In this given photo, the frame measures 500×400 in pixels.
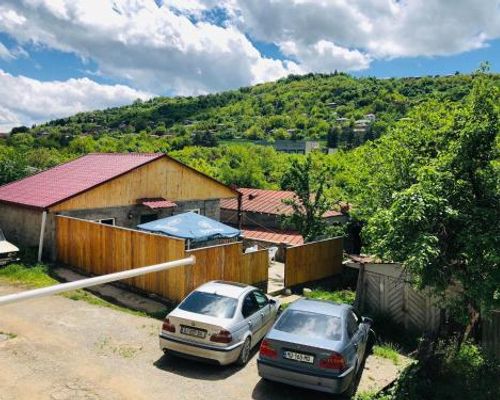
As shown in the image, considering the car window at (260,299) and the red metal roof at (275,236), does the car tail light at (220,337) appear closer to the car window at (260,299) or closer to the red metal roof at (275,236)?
the car window at (260,299)

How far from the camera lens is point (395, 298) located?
1386 centimetres

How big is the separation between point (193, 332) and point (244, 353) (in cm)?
128

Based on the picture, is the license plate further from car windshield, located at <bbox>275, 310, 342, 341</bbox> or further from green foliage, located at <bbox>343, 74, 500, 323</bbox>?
green foliage, located at <bbox>343, 74, 500, 323</bbox>

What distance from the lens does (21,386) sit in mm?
8242

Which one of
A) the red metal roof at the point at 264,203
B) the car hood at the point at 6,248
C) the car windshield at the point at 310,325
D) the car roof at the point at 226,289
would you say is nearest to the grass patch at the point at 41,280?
the car hood at the point at 6,248

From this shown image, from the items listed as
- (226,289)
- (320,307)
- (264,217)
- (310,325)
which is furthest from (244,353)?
(264,217)

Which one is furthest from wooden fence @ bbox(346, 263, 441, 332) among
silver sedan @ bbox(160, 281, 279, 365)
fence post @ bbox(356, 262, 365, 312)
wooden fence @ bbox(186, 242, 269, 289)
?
silver sedan @ bbox(160, 281, 279, 365)

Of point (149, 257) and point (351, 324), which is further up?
point (149, 257)

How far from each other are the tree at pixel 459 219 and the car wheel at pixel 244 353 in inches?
132

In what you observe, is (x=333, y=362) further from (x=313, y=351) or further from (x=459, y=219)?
(x=459, y=219)

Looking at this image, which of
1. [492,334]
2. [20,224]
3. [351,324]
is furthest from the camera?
[20,224]

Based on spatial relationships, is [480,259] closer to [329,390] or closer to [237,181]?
[329,390]

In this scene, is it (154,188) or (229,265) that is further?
(154,188)

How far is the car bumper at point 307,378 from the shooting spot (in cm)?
794
